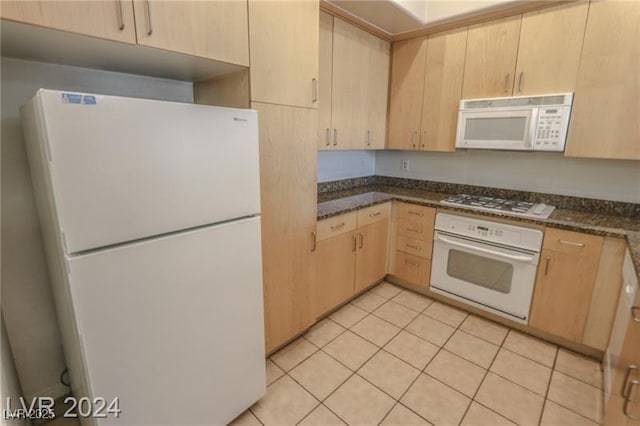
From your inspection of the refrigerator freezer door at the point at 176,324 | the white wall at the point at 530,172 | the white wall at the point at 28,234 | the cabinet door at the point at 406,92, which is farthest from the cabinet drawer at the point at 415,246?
the white wall at the point at 28,234

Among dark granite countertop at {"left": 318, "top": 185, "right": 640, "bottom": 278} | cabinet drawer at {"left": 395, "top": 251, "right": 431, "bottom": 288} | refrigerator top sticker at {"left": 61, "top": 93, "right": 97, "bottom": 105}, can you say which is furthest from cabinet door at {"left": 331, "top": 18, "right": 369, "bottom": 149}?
refrigerator top sticker at {"left": 61, "top": 93, "right": 97, "bottom": 105}

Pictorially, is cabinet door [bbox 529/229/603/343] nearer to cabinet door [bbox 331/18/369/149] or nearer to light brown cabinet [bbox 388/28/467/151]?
light brown cabinet [bbox 388/28/467/151]

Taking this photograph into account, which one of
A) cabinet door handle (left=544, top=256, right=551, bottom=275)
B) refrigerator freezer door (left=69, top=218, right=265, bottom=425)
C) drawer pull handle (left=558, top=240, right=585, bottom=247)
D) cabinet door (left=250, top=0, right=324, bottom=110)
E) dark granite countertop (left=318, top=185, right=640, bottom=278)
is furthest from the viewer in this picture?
cabinet door handle (left=544, top=256, right=551, bottom=275)

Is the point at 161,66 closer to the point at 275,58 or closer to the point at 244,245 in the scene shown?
the point at 275,58

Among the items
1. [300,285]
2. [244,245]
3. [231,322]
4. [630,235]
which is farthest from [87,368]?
[630,235]

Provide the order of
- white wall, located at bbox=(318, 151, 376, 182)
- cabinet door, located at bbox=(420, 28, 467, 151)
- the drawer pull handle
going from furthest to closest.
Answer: white wall, located at bbox=(318, 151, 376, 182), cabinet door, located at bbox=(420, 28, 467, 151), the drawer pull handle

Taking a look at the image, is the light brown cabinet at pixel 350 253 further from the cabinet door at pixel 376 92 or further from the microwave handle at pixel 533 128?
the microwave handle at pixel 533 128

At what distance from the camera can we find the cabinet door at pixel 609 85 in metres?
1.88

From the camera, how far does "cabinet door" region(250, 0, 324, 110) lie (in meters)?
1.51

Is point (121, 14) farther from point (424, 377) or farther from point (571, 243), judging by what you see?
point (571, 243)

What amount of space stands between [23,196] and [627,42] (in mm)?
3338

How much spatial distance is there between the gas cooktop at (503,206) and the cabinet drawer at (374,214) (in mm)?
468

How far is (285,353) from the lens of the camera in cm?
211

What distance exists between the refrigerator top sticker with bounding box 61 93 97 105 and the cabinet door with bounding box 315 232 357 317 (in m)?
1.53
